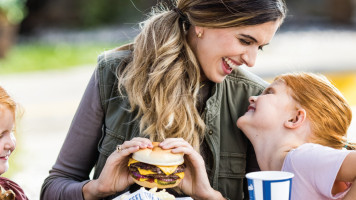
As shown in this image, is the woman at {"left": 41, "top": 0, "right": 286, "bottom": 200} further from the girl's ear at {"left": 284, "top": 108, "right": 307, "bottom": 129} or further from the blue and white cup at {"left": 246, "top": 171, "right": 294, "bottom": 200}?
the blue and white cup at {"left": 246, "top": 171, "right": 294, "bottom": 200}

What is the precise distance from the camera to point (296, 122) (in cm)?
232

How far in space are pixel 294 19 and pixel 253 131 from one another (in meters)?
12.9

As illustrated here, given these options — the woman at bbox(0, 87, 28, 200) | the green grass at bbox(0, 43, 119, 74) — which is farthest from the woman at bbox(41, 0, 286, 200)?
the green grass at bbox(0, 43, 119, 74)

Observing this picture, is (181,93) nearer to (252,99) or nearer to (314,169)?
(252,99)

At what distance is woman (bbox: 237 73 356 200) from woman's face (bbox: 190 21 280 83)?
0.54 feet

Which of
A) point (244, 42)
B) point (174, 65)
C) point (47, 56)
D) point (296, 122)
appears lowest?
point (47, 56)

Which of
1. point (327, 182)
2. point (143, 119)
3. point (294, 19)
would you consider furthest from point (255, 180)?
point (294, 19)

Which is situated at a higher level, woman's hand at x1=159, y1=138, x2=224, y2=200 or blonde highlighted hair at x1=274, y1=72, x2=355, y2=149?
blonde highlighted hair at x1=274, y1=72, x2=355, y2=149

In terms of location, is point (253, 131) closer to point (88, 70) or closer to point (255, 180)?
point (255, 180)

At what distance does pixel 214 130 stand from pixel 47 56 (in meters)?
8.67

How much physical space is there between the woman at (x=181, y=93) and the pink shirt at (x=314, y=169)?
1.57ft

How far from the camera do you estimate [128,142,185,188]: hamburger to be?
6.82ft

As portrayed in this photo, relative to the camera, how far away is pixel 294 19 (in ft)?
48.5

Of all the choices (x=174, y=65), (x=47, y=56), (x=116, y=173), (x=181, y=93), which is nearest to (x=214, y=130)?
(x=181, y=93)
